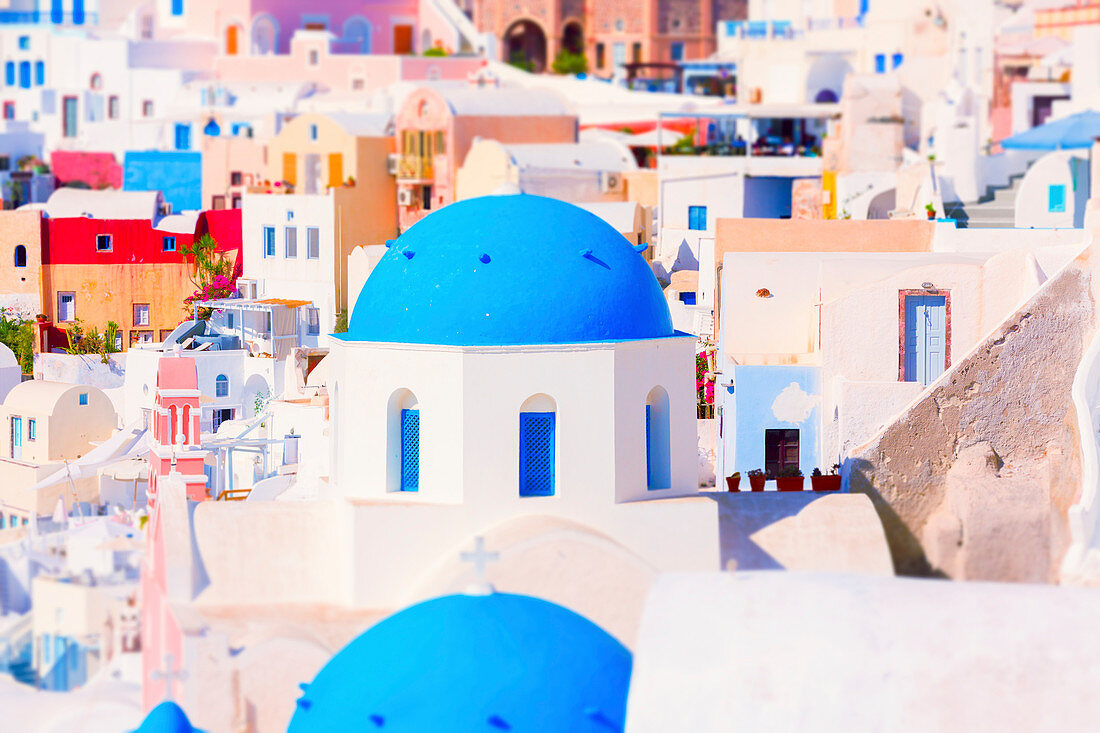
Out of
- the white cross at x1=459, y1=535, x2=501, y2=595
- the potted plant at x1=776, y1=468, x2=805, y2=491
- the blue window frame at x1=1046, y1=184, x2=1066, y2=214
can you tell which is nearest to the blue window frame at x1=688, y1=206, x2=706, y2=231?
the blue window frame at x1=1046, y1=184, x2=1066, y2=214

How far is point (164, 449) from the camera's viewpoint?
18.3 metres

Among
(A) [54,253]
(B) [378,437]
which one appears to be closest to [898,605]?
(B) [378,437]

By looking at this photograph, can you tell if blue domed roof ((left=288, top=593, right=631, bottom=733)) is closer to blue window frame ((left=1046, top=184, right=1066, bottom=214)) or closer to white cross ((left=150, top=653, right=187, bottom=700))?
white cross ((left=150, top=653, right=187, bottom=700))

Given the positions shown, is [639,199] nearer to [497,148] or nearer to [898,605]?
[497,148]

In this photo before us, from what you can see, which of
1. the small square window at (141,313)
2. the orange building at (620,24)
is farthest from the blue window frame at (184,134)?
the small square window at (141,313)

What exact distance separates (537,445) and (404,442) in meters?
1.00

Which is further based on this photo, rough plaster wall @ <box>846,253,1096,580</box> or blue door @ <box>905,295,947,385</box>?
blue door @ <box>905,295,947,385</box>

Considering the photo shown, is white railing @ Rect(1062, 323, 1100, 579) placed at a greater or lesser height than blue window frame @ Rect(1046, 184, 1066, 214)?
lesser

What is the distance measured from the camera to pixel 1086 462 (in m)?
13.1

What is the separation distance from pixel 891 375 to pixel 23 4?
5138 cm

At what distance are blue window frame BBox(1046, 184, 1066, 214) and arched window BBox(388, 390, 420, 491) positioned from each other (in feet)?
53.1

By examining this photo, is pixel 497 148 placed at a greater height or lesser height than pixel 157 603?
greater

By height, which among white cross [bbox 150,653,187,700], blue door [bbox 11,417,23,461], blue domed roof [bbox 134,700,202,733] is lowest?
blue door [bbox 11,417,23,461]

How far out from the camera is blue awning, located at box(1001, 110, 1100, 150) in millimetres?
28375
